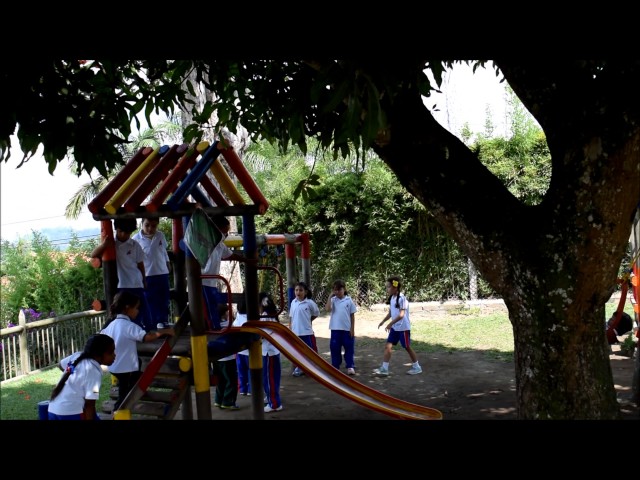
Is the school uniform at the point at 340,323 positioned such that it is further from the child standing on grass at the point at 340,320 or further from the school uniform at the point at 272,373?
the school uniform at the point at 272,373

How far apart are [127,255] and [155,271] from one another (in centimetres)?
49

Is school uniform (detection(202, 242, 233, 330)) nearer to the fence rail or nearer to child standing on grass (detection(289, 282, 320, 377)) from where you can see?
child standing on grass (detection(289, 282, 320, 377))

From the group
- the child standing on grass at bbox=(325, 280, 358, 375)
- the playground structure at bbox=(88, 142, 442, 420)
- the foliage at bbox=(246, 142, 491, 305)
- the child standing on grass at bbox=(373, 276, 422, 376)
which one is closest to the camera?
the playground structure at bbox=(88, 142, 442, 420)

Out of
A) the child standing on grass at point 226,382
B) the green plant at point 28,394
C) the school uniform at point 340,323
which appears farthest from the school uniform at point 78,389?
the school uniform at point 340,323

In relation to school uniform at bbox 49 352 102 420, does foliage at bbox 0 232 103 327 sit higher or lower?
higher

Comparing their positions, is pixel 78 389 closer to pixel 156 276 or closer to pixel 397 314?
pixel 156 276

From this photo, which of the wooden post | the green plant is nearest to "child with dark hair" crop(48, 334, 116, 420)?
the green plant

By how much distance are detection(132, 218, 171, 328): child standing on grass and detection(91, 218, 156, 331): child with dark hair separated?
0.73 ft

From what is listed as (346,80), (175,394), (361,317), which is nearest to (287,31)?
(346,80)

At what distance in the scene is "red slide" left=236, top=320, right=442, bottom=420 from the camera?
237 inches

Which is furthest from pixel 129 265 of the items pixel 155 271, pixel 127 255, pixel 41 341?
pixel 41 341

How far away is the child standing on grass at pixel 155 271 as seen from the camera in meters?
6.35

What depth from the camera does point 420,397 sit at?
26.5ft

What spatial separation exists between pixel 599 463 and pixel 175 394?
5.11 m
